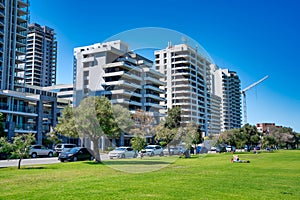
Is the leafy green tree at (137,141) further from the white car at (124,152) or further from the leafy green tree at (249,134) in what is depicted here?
the leafy green tree at (249,134)

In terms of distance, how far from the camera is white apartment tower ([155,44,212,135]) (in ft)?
36.1

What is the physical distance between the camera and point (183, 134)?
1538 cm

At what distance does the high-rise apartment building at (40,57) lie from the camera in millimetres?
136750

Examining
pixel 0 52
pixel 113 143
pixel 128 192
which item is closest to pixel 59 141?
pixel 0 52

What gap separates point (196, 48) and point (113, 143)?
9356 mm

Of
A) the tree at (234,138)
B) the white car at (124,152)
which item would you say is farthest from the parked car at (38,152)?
the tree at (234,138)

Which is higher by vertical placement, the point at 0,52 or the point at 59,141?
the point at 0,52

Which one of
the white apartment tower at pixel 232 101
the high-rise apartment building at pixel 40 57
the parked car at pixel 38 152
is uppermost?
the high-rise apartment building at pixel 40 57

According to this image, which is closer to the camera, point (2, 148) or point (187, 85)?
point (187, 85)

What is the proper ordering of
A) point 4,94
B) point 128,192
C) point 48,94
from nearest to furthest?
point 128,192 → point 4,94 → point 48,94

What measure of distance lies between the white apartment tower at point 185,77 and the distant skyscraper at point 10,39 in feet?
190

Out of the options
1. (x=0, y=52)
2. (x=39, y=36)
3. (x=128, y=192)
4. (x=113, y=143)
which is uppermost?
(x=39, y=36)

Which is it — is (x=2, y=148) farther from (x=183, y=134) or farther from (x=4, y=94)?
(x=4, y=94)

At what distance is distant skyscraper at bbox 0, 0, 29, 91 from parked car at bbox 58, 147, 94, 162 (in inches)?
1562
